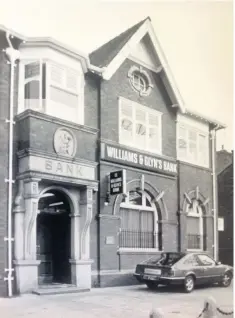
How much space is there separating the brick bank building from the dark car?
0.53 meters

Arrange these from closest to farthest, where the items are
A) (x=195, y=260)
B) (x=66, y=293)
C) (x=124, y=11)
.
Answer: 1. (x=124, y=11)
2. (x=66, y=293)
3. (x=195, y=260)

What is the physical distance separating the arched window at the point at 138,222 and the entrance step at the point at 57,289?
4.54 feet

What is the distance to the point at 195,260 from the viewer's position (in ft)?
33.3

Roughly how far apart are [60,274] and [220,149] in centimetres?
395

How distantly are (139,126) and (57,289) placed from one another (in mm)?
3841

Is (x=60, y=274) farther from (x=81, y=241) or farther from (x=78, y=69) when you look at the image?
(x=78, y=69)

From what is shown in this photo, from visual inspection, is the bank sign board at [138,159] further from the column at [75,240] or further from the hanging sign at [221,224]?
the hanging sign at [221,224]

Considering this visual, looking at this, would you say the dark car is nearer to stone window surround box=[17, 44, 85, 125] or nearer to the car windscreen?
the car windscreen

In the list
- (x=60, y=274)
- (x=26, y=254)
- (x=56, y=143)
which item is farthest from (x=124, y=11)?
(x=60, y=274)

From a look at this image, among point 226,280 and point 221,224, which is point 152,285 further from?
point 221,224

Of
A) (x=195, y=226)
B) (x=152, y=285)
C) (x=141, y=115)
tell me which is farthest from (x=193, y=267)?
(x=141, y=115)

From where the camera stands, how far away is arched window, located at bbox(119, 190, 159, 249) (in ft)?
33.7

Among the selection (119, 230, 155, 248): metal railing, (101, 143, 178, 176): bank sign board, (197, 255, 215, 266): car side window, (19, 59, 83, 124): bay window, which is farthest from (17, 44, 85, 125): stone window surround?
(197, 255, 215, 266): car side window

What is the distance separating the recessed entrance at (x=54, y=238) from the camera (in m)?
9.73
